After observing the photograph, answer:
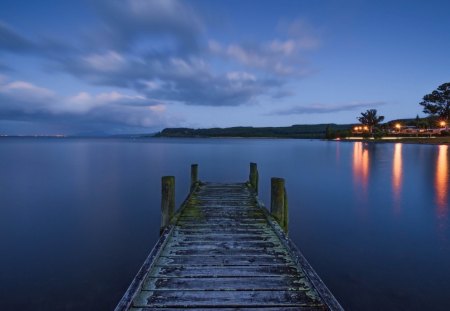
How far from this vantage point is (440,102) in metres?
80.8

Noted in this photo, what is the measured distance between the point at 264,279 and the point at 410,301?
403cm

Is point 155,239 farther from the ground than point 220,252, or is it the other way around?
point 220,252

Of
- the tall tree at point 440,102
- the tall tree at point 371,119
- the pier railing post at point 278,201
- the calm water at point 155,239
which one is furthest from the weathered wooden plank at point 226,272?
the tall tree at point 371,119

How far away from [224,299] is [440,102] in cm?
9825

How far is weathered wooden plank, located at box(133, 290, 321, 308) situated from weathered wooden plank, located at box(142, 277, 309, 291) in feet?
0.35

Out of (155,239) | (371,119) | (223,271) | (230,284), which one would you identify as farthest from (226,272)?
(371,119)

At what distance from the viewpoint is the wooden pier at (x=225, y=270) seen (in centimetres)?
417

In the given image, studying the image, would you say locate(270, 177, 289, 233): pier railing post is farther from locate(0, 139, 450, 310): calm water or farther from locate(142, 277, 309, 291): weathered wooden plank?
locate(142, 277, 309, 291): weathered wooden plank

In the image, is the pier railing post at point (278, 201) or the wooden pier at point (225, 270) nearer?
the wooden pier at point (225, 270)

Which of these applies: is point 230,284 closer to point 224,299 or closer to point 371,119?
point 224,299

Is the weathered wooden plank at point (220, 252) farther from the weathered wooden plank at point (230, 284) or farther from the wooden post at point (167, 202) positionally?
the wooden post at point (167, 202)

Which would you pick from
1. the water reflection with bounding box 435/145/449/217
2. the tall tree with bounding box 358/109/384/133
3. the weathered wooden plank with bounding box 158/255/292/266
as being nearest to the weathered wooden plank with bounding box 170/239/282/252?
the weathered wooden plank with bounding box 158/255/292/266

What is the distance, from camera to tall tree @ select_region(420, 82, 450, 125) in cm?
7919

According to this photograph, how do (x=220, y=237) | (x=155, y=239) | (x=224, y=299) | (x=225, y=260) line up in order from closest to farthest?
(x=224, y=299), (x=225, y=260), (x=220, y=237), (x=155, y=239)
